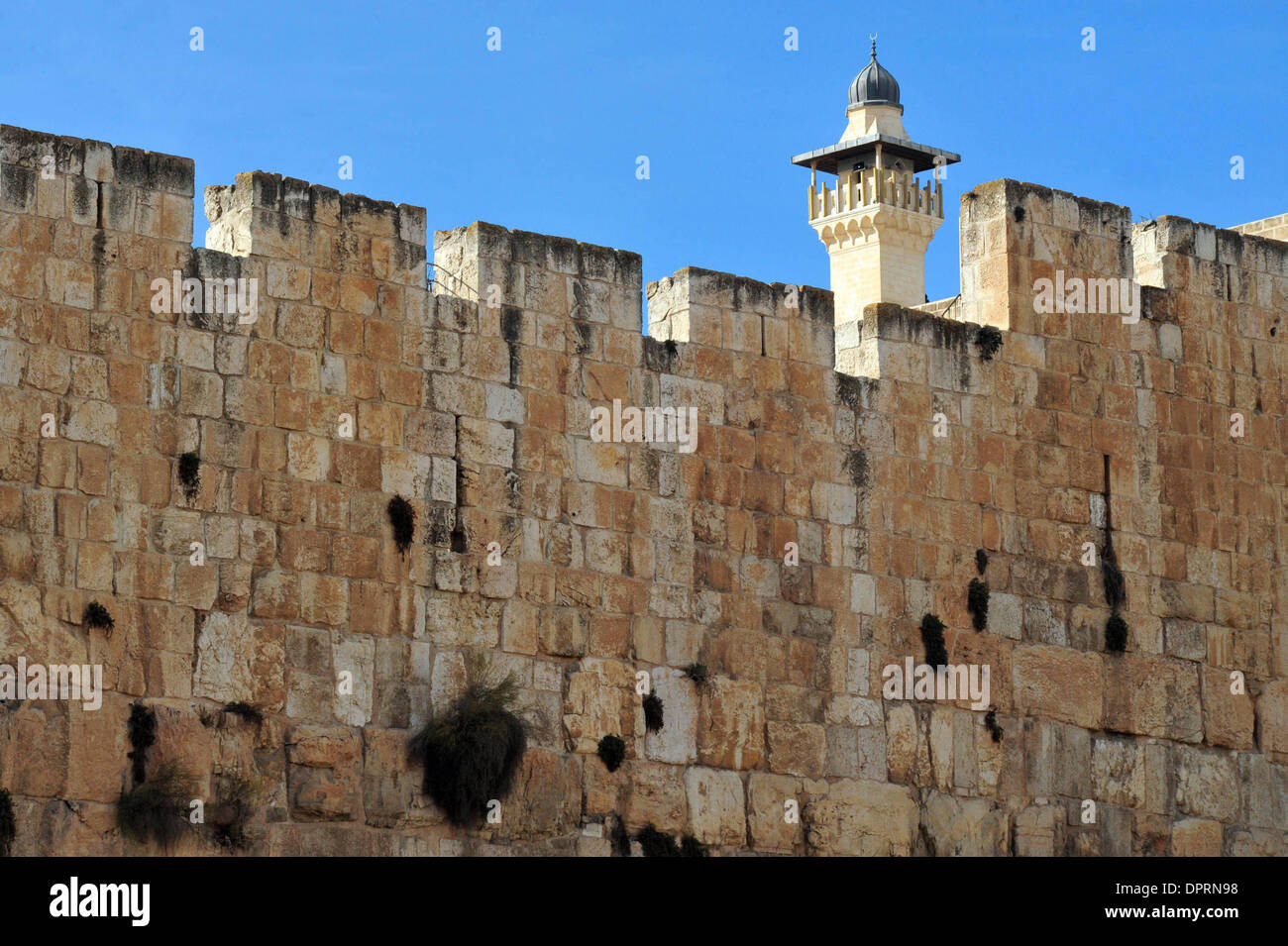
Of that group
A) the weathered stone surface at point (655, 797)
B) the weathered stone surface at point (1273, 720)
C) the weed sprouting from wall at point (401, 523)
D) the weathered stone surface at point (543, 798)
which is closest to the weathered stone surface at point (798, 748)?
the weathered stone surface at point (655, 797)

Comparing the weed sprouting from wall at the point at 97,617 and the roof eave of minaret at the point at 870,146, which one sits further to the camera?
the roof eave of minaret at the point at 870,146

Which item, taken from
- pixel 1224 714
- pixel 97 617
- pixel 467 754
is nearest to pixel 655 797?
pixel 467 754

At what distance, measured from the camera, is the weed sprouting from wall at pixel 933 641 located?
16.0 meters

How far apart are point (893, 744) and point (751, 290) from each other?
2.97 metres

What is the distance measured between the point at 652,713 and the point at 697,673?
397 millimetres

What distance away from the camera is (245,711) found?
1322 centimetres

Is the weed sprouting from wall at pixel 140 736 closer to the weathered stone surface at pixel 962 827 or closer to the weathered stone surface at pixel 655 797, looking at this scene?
the weathered stone surface at pixel 655 797

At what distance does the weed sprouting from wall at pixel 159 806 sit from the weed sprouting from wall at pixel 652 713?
9.61 feet

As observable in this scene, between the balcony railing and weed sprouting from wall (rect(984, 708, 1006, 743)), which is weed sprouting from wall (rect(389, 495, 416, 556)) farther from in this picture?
the balcony railing

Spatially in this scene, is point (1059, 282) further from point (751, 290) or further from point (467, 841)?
point (467, 841)

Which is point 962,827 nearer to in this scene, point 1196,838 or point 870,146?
point 1196,838

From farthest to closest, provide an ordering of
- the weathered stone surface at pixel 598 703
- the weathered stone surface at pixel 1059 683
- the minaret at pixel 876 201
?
the minaret at pixel 876 201 < the weathered stone surface at pixel 1059 683 < the weathered stone surface at pixel 598 703

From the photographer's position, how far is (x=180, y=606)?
42.9 feet

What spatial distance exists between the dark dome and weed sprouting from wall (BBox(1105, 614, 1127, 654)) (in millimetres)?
36494
